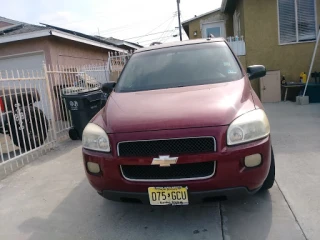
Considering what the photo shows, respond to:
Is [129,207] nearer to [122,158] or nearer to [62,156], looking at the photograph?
[122,158]

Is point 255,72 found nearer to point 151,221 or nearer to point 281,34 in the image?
point 151,221

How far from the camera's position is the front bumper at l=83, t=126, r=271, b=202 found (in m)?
2.33

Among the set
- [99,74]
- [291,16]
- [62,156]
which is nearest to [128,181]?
[62,156]

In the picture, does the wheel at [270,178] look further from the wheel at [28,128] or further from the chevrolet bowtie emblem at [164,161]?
the wheel at [28,128]

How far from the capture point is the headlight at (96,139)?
2.56 meters

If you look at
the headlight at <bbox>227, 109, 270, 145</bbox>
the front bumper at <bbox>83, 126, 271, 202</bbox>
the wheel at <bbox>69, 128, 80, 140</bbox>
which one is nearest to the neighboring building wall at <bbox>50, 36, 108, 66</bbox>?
the wheel at <bbox>69, 128, 80, 140</bbox>

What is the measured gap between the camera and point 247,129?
7.92 feet

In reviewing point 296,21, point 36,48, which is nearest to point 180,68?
point 296,21

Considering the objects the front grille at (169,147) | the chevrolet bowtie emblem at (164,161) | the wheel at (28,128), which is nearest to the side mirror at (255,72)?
the front grille at (169,147)

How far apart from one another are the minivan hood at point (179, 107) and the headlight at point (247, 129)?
0.06 meters

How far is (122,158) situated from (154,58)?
6.05ft

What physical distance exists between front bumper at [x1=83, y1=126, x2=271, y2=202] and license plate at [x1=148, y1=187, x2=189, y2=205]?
0.04 m

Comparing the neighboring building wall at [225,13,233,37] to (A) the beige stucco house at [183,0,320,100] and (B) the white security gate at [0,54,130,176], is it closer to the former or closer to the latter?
(A) the beige stucco house at [183,0,320,100]

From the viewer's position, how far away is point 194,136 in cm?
235
